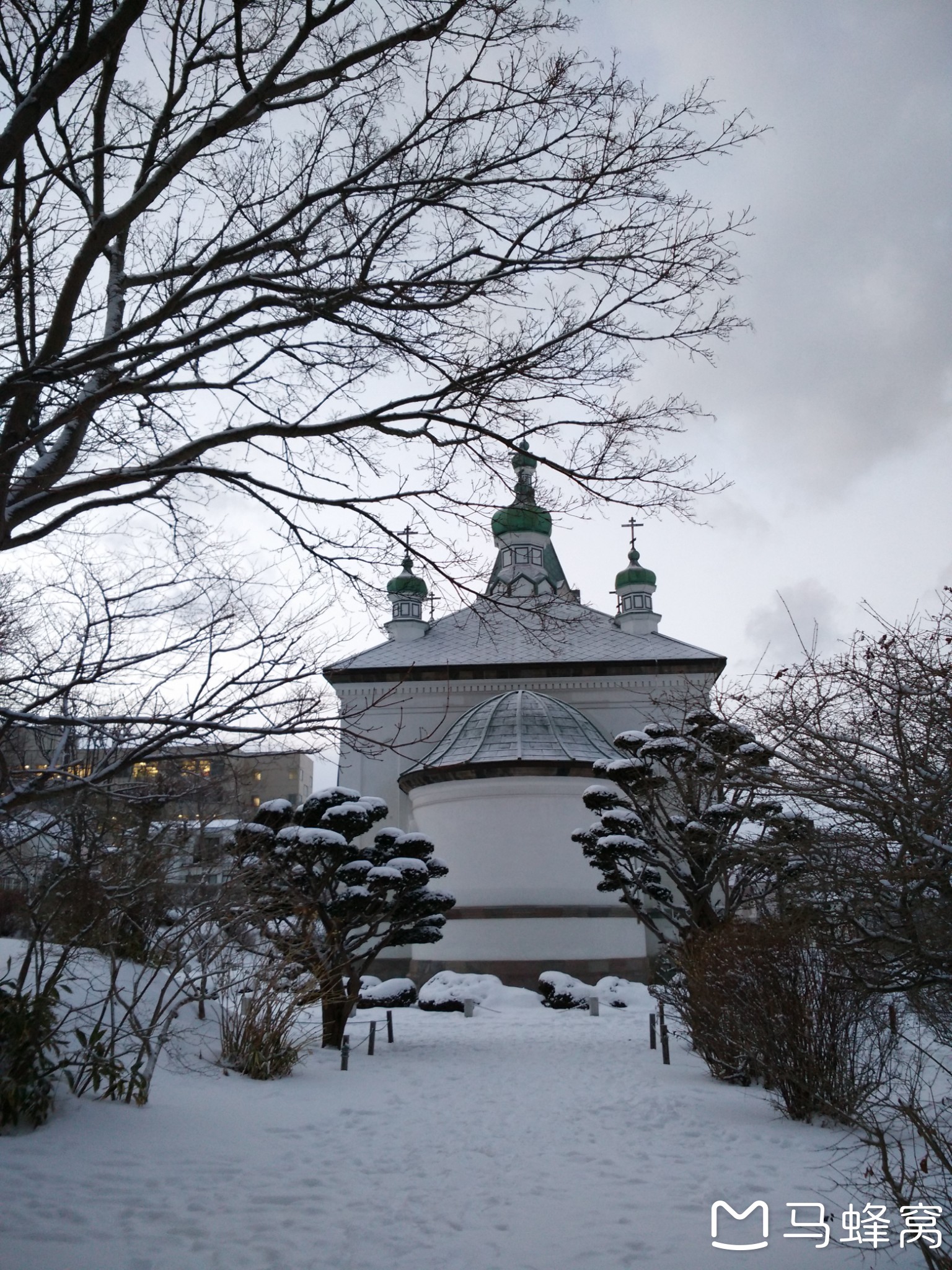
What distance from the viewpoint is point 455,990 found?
60.7 feet

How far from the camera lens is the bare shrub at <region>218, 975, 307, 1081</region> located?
9594mm

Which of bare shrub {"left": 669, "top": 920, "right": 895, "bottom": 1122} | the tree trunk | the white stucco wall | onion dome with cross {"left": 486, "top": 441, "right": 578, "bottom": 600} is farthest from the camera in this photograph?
onion dome with cross {"left": 486, "top": 441, "right": 578, "bottom": 600}

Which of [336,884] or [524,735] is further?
[524,735]

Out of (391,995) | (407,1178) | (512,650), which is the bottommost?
(391,995)

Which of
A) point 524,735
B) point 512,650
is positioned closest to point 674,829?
point 524,735

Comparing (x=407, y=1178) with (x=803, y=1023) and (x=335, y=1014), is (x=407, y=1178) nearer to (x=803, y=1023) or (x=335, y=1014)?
(x=803, y=1023)

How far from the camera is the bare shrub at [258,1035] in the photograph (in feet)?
31.5

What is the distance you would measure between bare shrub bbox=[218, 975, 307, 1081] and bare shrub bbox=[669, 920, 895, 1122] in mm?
4488

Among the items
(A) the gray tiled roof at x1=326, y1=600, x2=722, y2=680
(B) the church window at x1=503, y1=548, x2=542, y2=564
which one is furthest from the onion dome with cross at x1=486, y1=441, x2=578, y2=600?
(A) the gray tiled roof at x1=326, y1=600, x2=722, y2=680

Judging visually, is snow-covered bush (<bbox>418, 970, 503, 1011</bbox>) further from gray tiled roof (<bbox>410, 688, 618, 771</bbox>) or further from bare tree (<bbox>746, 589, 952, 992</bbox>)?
bare tree (<bbox>746, 589, 952, 992</bbox>)

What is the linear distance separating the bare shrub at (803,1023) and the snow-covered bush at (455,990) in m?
10.0

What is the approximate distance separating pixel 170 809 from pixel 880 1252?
12.5 meters

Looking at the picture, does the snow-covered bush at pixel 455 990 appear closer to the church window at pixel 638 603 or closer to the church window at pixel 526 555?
the church window at pixel 638 603

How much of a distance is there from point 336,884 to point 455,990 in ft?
20.7
